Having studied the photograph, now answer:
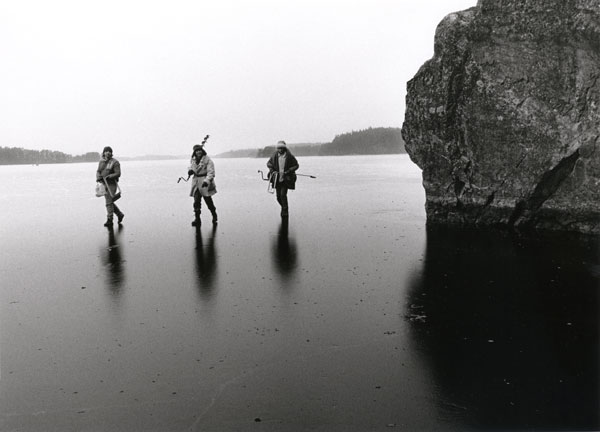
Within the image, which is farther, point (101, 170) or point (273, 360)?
point (101, 170)

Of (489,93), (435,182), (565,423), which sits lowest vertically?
(565,423)

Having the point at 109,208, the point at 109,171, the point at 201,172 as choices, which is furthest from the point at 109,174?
the point at 201,172

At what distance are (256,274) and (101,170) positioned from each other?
7.30 meters

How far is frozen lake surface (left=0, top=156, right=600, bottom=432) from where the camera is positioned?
3697 millimetres

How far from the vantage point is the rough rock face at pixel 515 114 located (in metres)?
10.4

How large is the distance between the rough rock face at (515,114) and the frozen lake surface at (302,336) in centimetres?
142

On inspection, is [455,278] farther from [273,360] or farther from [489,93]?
[489,93]

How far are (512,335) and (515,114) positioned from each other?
734cm

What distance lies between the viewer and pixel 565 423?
11.4 feet

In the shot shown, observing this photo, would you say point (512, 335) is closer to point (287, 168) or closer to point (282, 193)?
point (287, 168)

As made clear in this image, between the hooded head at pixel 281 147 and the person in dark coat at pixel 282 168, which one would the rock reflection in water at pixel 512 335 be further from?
the hooded head at pixel 281 147

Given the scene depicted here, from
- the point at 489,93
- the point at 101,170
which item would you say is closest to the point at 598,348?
the point at 489,93

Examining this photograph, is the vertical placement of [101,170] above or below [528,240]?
above

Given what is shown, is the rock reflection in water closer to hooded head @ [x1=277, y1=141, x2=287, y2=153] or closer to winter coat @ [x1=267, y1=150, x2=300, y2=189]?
winter coat @ [x1=267, y1=150, x2=300, y2=189]
